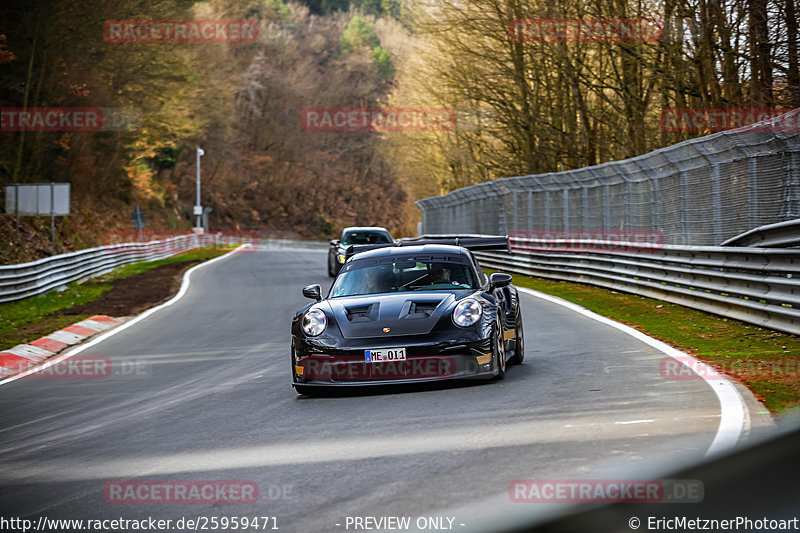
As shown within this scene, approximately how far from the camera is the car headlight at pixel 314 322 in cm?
901

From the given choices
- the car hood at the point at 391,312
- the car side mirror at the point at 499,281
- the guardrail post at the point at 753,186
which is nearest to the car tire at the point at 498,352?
the car hood at the point at 391,312

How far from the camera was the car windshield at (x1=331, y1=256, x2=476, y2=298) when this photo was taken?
10000 mm

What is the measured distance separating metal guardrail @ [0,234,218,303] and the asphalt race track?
11.0 metres

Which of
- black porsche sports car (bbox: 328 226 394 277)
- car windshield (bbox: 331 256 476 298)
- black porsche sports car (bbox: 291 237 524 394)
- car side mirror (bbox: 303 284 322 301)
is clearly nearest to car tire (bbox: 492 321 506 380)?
black porsche sports car (bbox: 291 237 524 394)

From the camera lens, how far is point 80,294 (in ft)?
85.3

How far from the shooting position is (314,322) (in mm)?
9133

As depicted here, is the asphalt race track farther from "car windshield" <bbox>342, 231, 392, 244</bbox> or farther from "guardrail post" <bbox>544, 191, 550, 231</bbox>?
"guardrail post" <bbox>544, 191, 550, 231</bbox>

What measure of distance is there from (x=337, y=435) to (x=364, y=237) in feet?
70.7

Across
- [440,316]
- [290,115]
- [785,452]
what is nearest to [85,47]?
[440,316]

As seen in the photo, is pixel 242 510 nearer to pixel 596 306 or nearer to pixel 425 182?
pixel 596 306

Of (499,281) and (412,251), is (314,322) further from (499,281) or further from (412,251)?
(499,281)

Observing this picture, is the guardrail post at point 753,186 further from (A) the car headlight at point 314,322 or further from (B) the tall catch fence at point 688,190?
(A) the car headlight at point 314,322

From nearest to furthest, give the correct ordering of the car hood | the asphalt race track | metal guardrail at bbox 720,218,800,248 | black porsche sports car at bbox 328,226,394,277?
the asphalt race track
the car hood
metal guardrail at bbox 720,218,800,248
black porsche sports car at bbox 328,226,394,277

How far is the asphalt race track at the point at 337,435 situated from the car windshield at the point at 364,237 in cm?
1565
